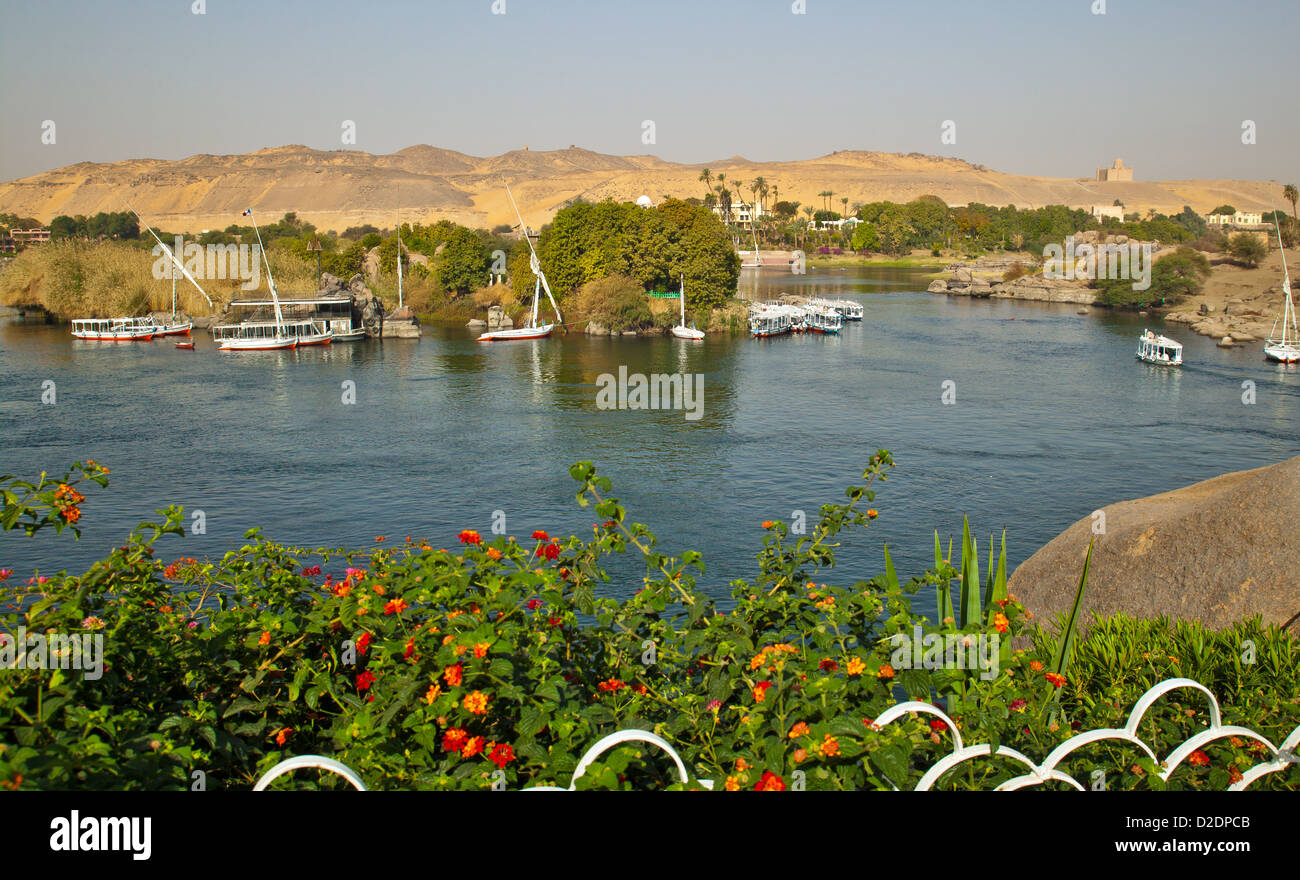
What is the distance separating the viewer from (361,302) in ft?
223

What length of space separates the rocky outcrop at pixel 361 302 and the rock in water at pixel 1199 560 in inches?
2417

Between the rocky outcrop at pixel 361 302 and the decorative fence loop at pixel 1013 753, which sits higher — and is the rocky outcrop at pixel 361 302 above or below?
above

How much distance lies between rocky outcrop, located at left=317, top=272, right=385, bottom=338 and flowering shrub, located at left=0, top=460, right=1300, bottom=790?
64.1m

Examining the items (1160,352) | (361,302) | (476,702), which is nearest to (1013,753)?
(476,702)

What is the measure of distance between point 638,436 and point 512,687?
101 feet

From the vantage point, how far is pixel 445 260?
3098 inches

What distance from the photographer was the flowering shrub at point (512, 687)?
3705 mm

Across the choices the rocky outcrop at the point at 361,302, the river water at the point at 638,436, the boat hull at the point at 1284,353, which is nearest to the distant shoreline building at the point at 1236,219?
the river water at the point at 638,436

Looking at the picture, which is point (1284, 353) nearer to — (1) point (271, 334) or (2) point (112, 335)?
(1) point (271, 334)

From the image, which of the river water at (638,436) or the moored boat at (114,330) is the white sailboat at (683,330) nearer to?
the river water at (638,436)

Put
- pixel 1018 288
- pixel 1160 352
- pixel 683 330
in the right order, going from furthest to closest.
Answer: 1. pixel 1018 288
2. pixel 683 330
3. pixel 1160 352

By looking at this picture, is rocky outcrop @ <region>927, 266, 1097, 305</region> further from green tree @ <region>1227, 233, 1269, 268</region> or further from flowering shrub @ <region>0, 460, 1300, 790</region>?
flowering shrub @ <region>0, 460, 1300, 790</region>
